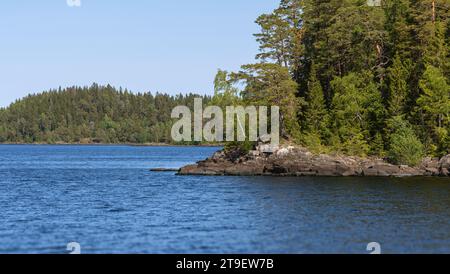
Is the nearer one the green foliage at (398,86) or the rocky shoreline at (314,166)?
the rocky shoreline at (314,166)

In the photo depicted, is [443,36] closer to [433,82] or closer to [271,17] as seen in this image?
[433,82]

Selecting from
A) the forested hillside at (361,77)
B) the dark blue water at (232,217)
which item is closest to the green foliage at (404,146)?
the forested hillside at (361,77)

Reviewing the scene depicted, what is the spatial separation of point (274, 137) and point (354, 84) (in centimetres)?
1386

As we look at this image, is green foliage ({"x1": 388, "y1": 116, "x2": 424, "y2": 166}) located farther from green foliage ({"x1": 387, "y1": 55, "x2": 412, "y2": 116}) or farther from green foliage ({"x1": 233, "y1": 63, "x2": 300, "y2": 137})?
green foliage ({"x1": 233, "y1": 63, "x2": 300, "y2": 137})

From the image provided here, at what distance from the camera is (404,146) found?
8106 cm

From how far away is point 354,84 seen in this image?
89562 millimetres

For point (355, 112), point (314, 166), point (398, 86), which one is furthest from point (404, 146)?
point (314, 166)

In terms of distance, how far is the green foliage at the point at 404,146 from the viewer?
80938 mm

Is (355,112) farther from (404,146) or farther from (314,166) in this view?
(314,166)

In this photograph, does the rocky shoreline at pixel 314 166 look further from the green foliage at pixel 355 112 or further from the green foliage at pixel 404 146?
the green foliage at pixel 355 112

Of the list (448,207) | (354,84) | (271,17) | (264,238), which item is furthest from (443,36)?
(264,238)

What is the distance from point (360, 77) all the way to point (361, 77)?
0.22 metres

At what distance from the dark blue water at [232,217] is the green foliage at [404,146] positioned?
6.47 m

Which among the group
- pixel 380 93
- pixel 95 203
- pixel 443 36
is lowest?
pixel 95 203
